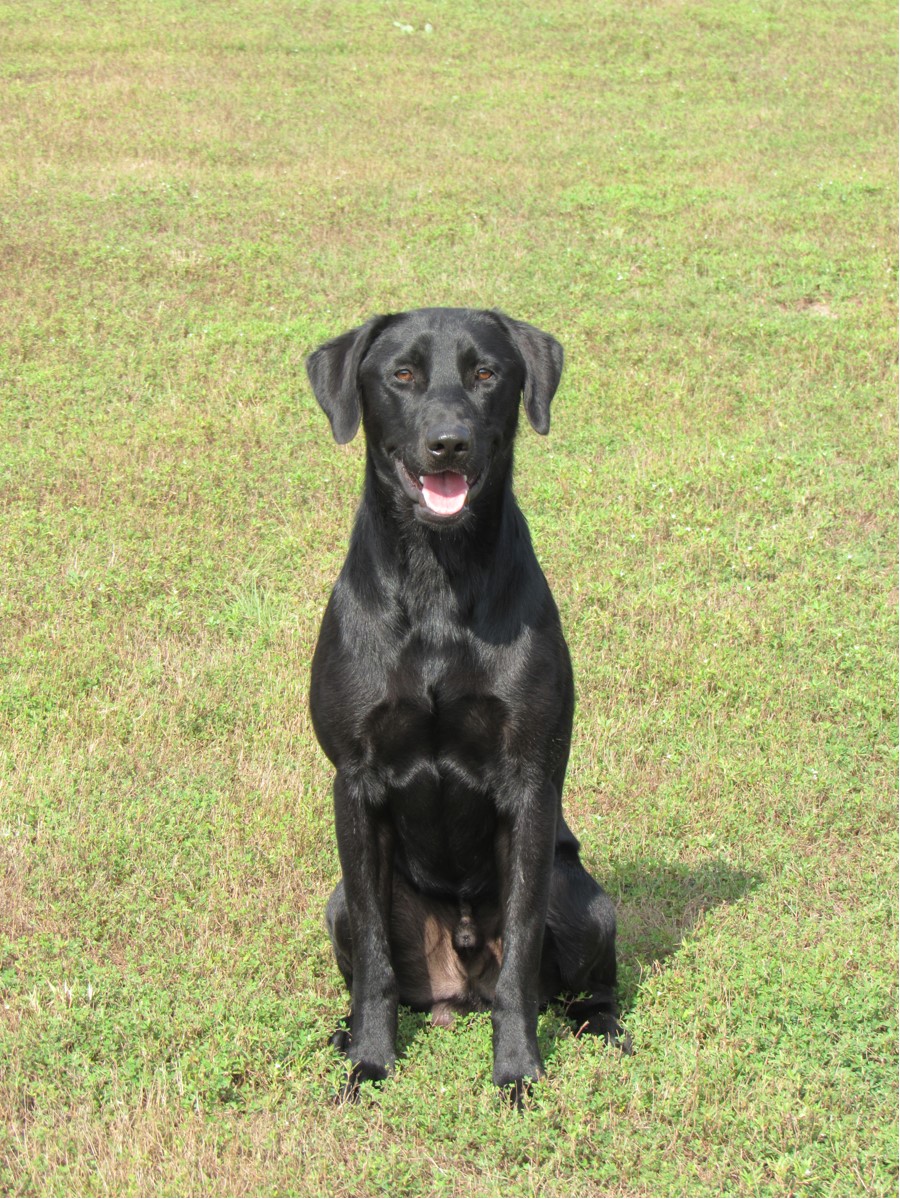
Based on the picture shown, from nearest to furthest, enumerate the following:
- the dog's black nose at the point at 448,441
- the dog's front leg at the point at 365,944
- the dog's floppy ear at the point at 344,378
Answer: the dog's black nose at the point at 448,441 < the dog's front leg at the point at 365,944 < the dog's floppy ear at the point at 344,378

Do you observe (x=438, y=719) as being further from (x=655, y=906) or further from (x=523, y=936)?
(x=655, y=906)

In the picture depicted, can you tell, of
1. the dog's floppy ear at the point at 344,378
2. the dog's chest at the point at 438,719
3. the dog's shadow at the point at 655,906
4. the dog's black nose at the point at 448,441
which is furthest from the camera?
the dog's shadow at the point at 655,906

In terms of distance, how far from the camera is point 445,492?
13.0ft

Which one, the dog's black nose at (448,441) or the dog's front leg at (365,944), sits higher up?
the dog's black nose at (448,441)

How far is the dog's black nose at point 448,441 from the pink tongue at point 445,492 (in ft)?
0.25

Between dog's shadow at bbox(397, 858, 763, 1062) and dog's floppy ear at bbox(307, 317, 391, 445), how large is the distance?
77.0 inches

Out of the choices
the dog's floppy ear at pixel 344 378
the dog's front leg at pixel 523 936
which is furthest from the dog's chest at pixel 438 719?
the dog's floppy ear at pixel 344 378

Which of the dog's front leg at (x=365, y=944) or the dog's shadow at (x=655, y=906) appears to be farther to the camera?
the dog's shadow at (x=655, y=906)

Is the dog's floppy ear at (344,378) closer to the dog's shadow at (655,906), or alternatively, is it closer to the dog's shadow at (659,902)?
the dog's shadow at (655,906)

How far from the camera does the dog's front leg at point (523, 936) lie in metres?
3.98

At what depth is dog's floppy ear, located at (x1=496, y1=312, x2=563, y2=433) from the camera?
4.38 meters

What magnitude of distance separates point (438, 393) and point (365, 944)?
5.49 ft

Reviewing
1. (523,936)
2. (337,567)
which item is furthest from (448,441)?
(337,567)

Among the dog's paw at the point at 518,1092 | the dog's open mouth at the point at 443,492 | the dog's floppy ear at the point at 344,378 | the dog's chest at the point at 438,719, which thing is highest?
the dog's floppy ear at the point at 344,378
